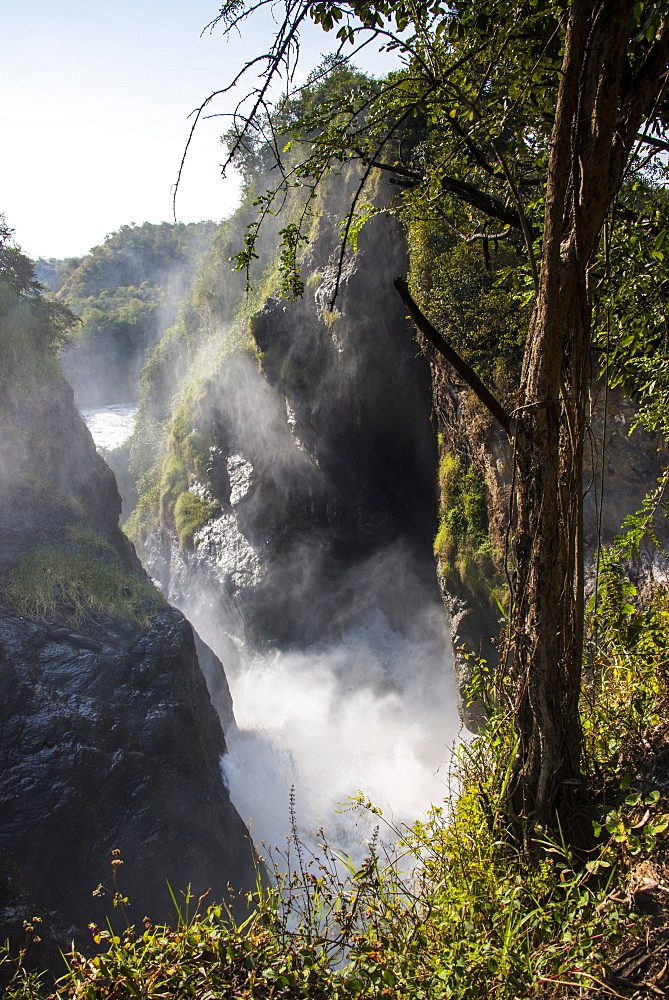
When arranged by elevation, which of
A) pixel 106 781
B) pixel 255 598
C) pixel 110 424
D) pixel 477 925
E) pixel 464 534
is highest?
pixel 110 424

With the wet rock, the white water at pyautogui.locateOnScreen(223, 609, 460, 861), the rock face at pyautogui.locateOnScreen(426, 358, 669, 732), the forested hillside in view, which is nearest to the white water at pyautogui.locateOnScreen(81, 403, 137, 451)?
the forested hillside

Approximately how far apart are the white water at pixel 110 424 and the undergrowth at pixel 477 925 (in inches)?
1257

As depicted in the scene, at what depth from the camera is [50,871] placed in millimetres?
7324

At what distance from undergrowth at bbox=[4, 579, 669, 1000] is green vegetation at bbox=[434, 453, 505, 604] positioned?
22.3 feet

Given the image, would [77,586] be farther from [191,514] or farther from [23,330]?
[191,514]

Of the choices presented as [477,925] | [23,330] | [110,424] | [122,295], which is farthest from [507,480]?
[122,295]

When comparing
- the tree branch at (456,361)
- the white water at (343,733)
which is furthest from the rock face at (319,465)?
the tree branch at (456,361)

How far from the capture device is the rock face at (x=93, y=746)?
292 inches

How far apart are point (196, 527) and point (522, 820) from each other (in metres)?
17.2

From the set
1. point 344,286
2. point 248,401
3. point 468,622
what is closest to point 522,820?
point 468,622

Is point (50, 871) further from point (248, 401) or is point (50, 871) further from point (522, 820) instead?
point (248, 401)

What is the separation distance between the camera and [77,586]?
33.4 ft

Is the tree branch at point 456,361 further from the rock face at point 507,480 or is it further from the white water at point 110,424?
the white water at point 110,424

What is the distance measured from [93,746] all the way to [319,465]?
350 inches
